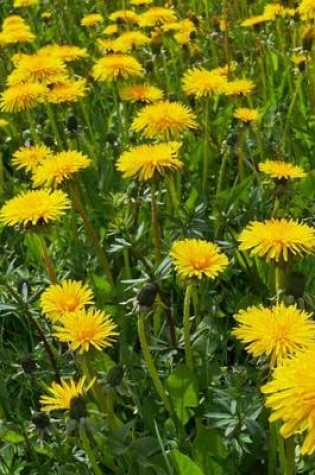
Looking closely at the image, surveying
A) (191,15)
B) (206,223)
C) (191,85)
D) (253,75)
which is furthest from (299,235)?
(191,15)

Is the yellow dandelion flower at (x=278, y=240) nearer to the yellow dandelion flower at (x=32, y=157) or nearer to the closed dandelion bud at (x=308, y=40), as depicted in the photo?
the yellow dandelion flower at (x=32, y=157)

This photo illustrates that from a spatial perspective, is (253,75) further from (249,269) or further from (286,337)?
(286,337)

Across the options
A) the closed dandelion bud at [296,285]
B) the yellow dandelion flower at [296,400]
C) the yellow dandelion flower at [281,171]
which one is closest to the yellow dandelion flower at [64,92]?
the yellow dandelion flower at [281,171]

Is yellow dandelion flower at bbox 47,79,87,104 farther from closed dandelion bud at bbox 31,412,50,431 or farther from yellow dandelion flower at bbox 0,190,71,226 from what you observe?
closed dandelion bud at bbox 31,412,50,431

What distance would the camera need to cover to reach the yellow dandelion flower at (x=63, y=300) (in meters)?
1.40

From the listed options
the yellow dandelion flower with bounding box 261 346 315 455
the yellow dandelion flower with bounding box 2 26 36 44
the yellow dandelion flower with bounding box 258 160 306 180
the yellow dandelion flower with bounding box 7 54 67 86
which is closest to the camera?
the yellow dandelion flower with bounding box 261 346 315 455

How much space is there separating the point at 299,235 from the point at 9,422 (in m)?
0.68

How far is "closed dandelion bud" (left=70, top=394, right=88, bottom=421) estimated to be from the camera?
119 centimetres

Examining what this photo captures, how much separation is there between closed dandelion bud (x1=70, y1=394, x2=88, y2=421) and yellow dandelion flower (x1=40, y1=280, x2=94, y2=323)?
0.71ft

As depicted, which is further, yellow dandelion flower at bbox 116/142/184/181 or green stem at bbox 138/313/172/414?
yellow dandelion flower at bbox 116/142/184/181

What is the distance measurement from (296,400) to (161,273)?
0.78 m

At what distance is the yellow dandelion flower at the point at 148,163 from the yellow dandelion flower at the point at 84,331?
0.46 meters

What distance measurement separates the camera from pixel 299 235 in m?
1.43

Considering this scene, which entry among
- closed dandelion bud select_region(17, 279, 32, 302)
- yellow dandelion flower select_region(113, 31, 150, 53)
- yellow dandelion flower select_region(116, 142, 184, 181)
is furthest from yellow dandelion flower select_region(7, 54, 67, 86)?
closed dandelion bud select_region(17, 279, 32, 302)
